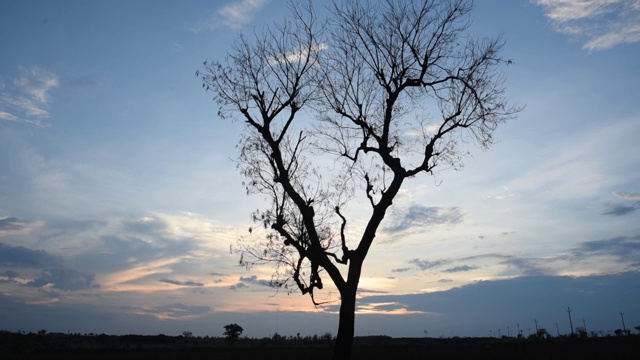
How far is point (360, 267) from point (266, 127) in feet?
20.3

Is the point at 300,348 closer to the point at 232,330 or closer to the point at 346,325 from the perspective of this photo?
the point at 232,330

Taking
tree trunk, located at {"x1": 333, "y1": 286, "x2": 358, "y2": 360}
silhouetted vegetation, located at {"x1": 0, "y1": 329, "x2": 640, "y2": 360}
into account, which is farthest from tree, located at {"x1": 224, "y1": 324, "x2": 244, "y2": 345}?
tree trunk, located at {"x1": 333, "y1": 286, "x2": 358, "y2": 360}

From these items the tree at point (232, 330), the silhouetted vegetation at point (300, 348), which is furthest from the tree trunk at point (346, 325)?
the tree at point (232, 330)

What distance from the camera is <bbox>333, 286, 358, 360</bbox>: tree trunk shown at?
1591 centimetres

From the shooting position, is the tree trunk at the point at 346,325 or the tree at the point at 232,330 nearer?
the tree trunk at the point at 346,325

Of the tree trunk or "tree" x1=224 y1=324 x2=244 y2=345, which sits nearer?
the tree trunk

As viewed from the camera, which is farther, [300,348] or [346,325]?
[300,348]

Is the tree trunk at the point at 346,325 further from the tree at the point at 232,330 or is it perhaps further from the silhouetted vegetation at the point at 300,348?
the tree at the point at 232,330

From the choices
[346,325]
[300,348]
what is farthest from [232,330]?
[346,325]

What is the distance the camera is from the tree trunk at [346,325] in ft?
52.2

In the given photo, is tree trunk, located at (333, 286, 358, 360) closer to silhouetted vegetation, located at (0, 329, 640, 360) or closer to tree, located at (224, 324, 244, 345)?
silhouetted vegetation, located at (0, 329, 640, 360)

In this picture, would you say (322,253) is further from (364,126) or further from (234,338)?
(234,338)

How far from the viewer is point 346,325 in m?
16.0

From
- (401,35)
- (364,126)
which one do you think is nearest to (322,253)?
(364,126)
